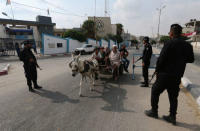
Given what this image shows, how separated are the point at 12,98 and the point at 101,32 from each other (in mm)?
64281

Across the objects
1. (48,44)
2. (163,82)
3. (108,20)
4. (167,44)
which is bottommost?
(163,82)

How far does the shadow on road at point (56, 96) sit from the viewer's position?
4.19 m

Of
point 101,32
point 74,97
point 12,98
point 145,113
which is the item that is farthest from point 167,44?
point 101,32

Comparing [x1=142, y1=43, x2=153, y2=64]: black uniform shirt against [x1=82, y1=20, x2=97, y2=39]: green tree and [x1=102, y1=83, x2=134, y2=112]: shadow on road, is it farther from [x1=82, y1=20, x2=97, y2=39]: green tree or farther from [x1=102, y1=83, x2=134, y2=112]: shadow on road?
[x1=82, y1=20, x2=97, y2=39]: green tree

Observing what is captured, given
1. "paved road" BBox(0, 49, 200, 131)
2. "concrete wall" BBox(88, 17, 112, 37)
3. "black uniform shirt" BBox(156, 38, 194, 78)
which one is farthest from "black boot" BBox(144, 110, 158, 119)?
"concrete wall" BBox(88, 17, 112, 37)

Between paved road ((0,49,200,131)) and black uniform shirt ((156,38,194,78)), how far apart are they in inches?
49.6

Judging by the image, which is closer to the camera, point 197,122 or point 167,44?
point 167,44

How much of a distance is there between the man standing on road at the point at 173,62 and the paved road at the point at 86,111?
0.73m

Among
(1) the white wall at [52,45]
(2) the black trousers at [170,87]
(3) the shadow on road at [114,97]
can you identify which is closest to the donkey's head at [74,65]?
(3) the shadow on road at [114,97]

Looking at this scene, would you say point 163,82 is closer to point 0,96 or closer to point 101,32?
point 0,96

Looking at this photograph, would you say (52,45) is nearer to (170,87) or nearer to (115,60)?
(115,60)

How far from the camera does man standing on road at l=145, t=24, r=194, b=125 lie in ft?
8.52

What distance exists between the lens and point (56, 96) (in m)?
4.59

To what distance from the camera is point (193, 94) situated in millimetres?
4504
